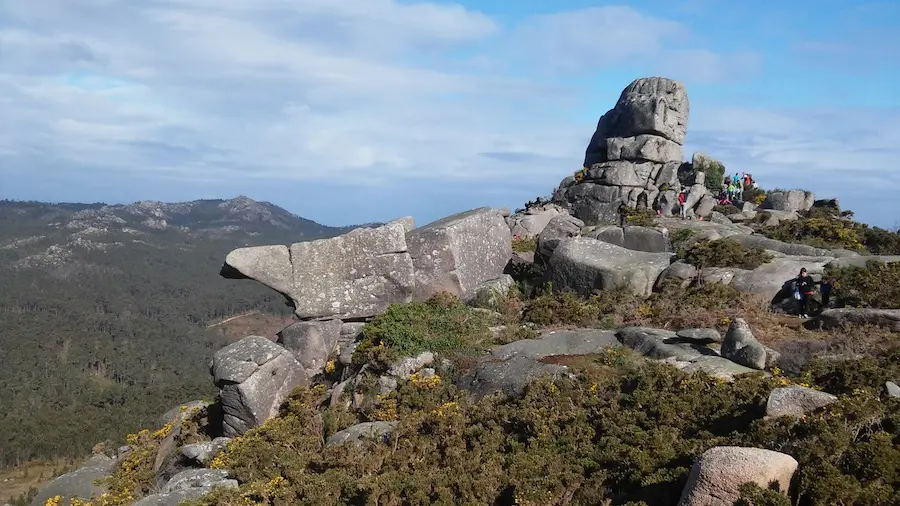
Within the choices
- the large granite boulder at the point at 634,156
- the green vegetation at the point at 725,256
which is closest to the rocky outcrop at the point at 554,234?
the green vegetation at the point at 725,256

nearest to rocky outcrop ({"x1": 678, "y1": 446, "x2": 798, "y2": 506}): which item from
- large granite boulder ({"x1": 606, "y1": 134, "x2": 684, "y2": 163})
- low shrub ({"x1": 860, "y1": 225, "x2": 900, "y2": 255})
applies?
low shrub ({"x1": 860, "y1": 225, "x2": 900, "y2": 255})

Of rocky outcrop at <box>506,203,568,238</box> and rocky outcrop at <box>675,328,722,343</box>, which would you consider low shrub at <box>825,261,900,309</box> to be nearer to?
rocky outcrop at <box>675,328,722,343</box>

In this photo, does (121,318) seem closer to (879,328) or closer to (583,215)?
(583,215)

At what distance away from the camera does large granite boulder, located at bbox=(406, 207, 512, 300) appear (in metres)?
17.5

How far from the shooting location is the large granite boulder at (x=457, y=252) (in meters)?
17.5

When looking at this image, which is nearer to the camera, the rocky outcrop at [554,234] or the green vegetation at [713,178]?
the rocky outcrop at [554,234]

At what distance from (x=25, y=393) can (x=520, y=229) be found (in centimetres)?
13693

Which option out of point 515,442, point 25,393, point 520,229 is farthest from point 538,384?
point 25,393

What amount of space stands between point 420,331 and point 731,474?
8.98 meters

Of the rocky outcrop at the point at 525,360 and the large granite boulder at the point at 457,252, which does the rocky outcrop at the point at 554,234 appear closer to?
the large granite boulder at the point at 457,252

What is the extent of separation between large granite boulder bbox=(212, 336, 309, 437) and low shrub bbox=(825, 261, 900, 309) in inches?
532

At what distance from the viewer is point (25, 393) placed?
421ft

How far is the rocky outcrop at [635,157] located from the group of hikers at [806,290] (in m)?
13.8

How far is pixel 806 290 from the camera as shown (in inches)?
631
